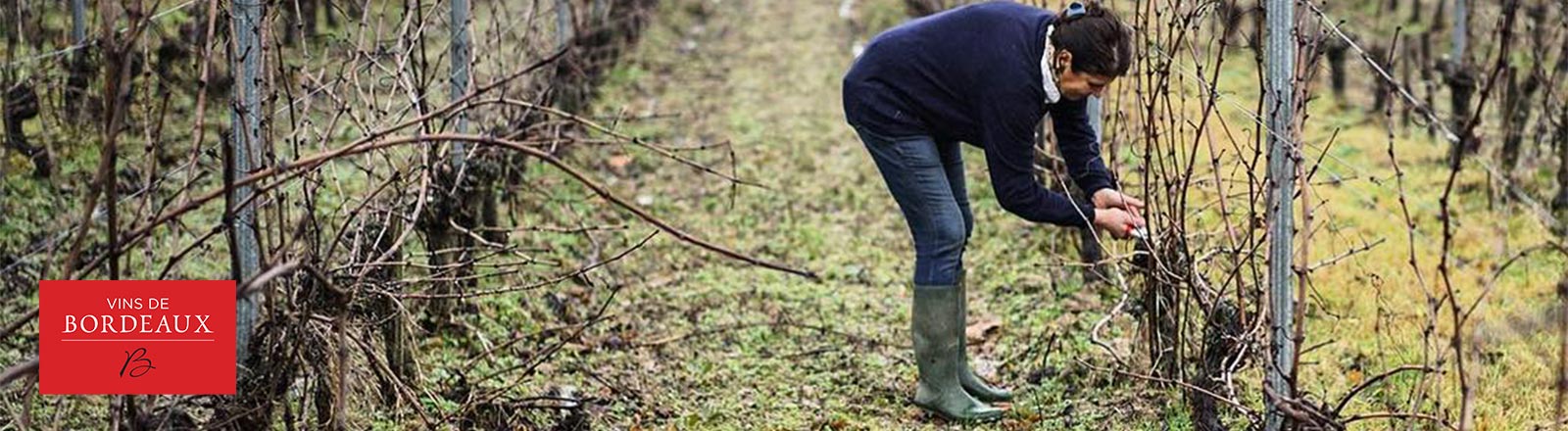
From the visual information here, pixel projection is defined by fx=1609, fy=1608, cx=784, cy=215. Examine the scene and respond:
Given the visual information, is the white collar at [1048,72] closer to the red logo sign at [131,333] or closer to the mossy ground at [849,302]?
the mossy ground at [849,302]

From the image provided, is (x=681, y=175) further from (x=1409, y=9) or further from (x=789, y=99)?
(x=1409, y=9)

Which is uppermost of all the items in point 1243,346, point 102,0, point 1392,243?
point 102,0

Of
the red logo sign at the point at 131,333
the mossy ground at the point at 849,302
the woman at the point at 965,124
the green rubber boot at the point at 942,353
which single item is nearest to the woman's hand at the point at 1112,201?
the woman at the point at 965,124

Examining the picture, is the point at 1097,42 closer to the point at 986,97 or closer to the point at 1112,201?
the point at 986,97

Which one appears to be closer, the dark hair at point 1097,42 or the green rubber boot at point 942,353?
the dark hair at point 1097,42

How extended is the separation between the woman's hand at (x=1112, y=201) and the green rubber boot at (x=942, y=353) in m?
0.44

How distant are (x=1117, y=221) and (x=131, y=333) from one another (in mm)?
2206

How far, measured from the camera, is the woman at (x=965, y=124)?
146 inches

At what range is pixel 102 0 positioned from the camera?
90.0 inches

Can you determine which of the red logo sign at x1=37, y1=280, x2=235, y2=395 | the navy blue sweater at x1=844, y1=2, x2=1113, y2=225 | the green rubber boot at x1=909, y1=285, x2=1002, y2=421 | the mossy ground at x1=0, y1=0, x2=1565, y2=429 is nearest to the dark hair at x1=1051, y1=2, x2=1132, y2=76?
the navy blue sweater at x1=844, y1=2, x2=1113, y2=225

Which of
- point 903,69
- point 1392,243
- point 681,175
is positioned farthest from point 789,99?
point 903,69

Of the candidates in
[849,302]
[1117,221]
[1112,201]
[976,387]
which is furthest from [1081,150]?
[849,302]

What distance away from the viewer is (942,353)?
13.9 feet

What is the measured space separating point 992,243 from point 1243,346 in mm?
2876
